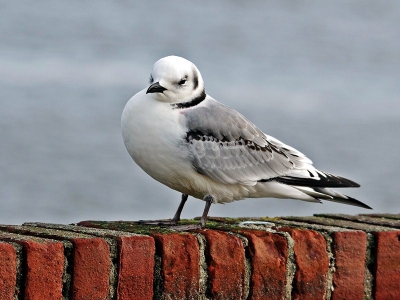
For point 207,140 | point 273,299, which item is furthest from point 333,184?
point 273,299

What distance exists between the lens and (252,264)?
3.18 metres

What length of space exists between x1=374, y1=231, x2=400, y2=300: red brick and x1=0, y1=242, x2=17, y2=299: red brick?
1538 mm

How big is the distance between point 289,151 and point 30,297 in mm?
2062

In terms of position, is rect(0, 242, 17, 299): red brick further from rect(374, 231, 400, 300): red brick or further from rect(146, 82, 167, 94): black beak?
rect(374, 231, 400, 300): red brick

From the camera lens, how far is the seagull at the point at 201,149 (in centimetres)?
376

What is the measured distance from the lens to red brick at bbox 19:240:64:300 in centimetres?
270

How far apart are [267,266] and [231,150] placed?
3.31ft

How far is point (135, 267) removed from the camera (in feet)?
9.58

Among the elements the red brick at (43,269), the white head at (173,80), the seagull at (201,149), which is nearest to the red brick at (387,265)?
the seagull at (201,149)

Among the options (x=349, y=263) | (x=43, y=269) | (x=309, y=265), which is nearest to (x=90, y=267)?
(x=43, y=269)

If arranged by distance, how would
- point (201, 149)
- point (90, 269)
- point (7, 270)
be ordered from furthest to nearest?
point (201, 149), point (90, 269), point (7, 270)

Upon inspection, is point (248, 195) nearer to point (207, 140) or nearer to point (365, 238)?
point (207, 140)

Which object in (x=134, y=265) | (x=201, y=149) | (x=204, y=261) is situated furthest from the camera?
(x=201, y=149)

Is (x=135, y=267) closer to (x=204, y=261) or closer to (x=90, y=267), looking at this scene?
(x=90, y=267)
